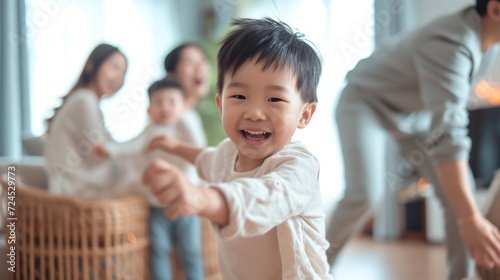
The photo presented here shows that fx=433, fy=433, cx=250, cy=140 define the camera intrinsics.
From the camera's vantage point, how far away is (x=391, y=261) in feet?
6.88

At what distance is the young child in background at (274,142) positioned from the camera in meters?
0.53

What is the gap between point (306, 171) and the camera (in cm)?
55

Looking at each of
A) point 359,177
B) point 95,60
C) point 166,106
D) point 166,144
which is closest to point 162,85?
point 166,106

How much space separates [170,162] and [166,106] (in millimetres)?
193

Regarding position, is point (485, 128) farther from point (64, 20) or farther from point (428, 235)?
point (64, 20)

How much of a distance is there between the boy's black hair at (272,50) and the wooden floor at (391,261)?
3.16ft

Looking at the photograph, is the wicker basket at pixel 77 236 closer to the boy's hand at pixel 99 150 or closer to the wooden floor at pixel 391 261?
the boy's hand at pixel 99 150

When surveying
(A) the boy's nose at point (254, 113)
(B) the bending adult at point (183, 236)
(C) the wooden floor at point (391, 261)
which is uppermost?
(A) the boy's nose at point (254, 113)

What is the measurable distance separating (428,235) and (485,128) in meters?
0.71

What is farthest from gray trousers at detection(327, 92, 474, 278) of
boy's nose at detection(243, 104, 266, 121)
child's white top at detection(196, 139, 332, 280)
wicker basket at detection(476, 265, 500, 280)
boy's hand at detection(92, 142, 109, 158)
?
boy's hand at detection(92, 142, 109, 158)

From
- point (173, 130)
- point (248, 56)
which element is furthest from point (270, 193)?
point (173, 130)

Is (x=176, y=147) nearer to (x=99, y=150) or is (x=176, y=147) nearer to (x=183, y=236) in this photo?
(x=99, y=150)

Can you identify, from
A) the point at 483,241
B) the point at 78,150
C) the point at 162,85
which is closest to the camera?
the point at 483,241

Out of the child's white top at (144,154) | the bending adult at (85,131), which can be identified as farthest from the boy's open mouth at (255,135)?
the child's white top at (144,154)
